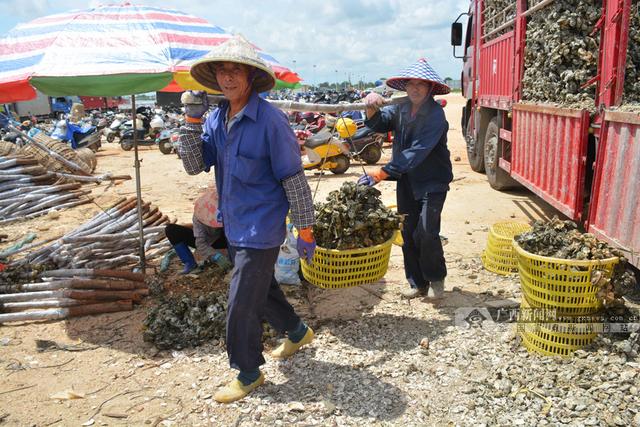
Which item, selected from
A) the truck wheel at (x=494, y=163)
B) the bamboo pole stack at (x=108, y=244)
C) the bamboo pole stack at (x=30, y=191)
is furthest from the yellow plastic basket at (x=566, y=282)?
the bamboo pole stack at (x=30, y=191)

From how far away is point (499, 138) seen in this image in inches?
313

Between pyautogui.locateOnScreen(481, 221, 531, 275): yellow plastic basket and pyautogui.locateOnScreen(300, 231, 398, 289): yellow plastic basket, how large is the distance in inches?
68.4

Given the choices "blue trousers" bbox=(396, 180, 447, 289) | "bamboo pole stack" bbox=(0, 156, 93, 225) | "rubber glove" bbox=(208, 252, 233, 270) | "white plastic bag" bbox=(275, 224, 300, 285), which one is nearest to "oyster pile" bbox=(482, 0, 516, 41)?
"blue trousers" bbox=(396, 180, 447, 289)

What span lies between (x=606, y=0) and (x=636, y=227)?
208 cm

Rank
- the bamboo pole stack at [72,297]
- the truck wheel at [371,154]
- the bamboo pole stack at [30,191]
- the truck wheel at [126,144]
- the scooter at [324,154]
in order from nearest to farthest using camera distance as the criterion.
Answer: the bamboo pole stack at [72,297] → the bamboo pole stack at [30,191] → the scooter at [324,154] → the truck wheel at [371,154] → the truck wheel at [126,144]

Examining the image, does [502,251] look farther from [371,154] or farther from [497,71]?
[371,154]

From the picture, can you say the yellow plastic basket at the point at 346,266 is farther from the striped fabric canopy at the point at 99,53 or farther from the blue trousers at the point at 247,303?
the striped fabric canopy at the point at 99,53

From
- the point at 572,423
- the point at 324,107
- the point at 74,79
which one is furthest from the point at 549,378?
the point at 74,79

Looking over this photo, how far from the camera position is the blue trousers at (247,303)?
2.83 metres

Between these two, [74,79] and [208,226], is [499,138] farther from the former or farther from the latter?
[74,79]

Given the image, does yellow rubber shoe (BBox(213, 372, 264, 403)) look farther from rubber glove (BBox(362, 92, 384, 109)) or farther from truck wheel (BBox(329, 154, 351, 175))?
truck wheel (BBox(329, 154, 351, 175))

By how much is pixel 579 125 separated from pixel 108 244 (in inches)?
195

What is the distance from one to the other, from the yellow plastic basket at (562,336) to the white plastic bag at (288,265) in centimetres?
215

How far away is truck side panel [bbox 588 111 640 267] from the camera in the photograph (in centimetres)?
358
